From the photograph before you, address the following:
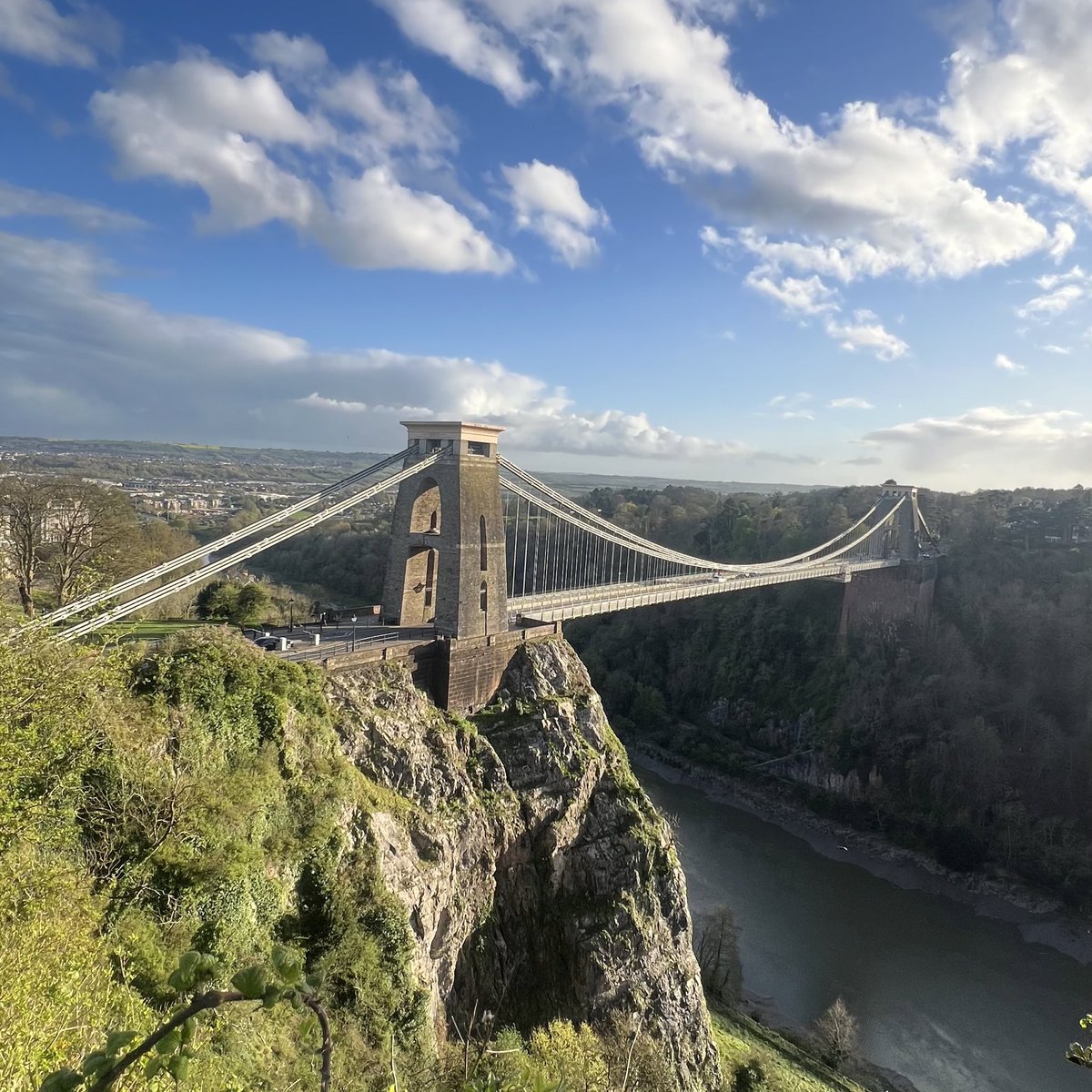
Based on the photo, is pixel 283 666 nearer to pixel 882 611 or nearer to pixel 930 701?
pixel 930 701

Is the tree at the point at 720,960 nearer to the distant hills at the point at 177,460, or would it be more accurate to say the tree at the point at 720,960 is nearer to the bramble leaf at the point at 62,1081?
the bramble leaf at the point at 62,1081

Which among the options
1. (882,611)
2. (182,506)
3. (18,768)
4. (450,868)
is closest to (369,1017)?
(450,868)

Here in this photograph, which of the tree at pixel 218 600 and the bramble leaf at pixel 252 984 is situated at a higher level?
the bramble leaf at pixel 252 984

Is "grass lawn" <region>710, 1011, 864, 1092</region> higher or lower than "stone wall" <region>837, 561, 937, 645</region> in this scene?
lower

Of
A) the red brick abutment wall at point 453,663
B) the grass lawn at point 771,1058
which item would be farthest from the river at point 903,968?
the red brick abutment wall at point 453,663

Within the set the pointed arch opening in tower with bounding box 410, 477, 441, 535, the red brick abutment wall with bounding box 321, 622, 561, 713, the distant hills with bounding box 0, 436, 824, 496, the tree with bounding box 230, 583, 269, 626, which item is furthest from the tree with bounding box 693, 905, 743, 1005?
the distant hills with bounding box 0, 436, 824, 496

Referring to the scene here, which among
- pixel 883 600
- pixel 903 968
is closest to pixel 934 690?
pixel 883 600

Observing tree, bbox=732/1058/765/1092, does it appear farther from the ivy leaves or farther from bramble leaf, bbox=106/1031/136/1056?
bramble leaf, bbox=106/1031/136/1056
